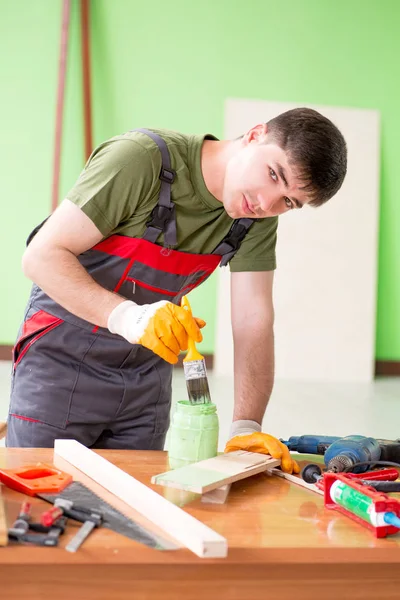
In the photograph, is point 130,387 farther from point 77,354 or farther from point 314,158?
point 314,158

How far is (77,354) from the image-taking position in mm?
1925

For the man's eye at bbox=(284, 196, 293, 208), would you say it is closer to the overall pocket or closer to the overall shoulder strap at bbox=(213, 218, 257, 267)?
the overall shoulder strap at bbox=(213, 218, 257, 267)

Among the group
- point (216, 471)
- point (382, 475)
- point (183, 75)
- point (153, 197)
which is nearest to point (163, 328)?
point (216, 471)

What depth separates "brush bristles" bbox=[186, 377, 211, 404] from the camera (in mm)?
1533

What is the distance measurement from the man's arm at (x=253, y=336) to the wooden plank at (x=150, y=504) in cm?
67

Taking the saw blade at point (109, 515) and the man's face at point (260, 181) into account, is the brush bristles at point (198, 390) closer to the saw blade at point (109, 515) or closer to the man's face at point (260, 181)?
the saw blade at point (109, 515)

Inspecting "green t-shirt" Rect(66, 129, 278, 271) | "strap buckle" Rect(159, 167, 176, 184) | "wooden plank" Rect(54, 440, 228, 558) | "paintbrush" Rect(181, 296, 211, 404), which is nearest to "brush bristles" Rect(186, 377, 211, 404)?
"paintbrush" Rect(181, 296, 211, 404)

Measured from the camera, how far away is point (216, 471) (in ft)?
4.62

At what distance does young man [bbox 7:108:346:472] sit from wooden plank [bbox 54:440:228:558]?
0.94 feet

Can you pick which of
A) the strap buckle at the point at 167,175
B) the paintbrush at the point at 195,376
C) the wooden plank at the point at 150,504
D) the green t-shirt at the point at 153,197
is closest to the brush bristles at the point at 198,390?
the paintbrush at the point at 195,376

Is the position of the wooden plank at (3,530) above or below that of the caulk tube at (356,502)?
above

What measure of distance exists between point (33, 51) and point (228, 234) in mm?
4422

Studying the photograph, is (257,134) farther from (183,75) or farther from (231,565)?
(183,75)

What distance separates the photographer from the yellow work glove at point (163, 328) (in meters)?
1.57
